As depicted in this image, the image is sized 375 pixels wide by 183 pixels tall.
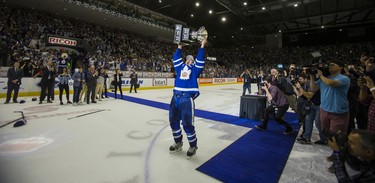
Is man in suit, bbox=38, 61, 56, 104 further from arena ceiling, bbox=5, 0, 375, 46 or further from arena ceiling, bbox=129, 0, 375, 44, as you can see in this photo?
arena ceiling, bbox=129, 0, 375, 44

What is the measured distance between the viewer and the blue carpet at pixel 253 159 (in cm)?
266

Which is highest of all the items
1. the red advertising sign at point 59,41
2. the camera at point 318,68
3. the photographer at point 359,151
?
the red advertising sign at point 59,41

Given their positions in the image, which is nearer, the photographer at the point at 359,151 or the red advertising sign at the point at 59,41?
the photographer at the point at 359,151

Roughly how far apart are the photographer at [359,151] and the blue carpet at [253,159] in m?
1.18

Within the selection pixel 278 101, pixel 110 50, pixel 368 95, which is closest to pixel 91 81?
pixel 278 101

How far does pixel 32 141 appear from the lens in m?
3.68

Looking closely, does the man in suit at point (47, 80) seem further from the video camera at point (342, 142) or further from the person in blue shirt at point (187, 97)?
the video camera at point (342, 142)

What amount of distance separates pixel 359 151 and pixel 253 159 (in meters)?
1.97

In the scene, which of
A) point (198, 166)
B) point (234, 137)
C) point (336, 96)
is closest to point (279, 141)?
point (234, 137)

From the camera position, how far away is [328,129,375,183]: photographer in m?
1.34

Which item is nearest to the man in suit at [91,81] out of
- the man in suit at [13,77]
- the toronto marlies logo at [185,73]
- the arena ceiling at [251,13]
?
the man in suit at [13,77]

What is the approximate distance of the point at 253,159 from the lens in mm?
3205

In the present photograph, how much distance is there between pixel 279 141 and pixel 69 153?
14.0ft

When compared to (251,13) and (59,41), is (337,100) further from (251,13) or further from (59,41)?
(251,13)
